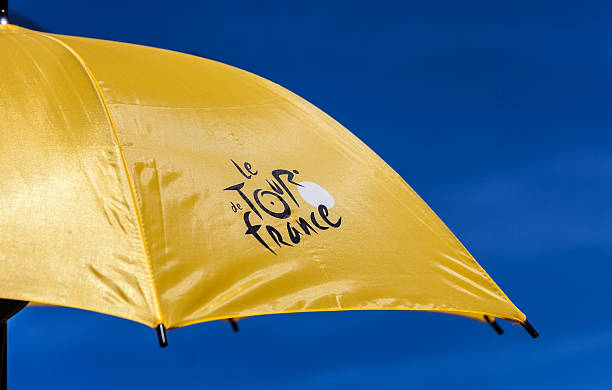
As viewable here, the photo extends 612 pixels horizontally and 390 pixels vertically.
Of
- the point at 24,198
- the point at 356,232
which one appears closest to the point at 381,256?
the point at 356,232

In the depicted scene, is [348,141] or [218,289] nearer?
[218,289]

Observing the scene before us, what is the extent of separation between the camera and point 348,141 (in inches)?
130

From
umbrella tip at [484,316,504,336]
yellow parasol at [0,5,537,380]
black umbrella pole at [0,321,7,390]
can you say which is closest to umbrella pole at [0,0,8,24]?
yellow parasol at [0,5,537,380]

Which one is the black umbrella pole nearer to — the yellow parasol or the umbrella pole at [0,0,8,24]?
the yellow parasol

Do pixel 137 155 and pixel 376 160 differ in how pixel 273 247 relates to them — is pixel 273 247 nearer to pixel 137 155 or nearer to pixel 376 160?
pixel 137 155

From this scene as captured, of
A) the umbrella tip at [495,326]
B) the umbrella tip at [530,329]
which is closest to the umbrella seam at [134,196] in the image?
the umbrella tip at [530,329]

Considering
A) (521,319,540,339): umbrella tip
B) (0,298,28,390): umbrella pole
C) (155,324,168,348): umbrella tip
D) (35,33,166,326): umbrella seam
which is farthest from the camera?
(0,298,28,390): umbrella pole

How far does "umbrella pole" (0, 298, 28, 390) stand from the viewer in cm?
303

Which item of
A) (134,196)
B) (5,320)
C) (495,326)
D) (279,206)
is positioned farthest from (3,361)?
(495,326)

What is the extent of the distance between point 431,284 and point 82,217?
56.7 inches

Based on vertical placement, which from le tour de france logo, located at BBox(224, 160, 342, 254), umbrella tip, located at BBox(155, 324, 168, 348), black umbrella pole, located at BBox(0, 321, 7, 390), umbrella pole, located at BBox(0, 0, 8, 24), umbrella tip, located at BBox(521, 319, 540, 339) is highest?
umbrella pole, located at BBox(0, 0, 8, 24)

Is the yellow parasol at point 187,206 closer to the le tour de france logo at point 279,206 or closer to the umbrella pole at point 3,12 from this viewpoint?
the le tour de france logo at point 279,206

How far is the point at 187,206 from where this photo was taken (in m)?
2.27

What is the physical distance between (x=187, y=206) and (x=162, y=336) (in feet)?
1.89
